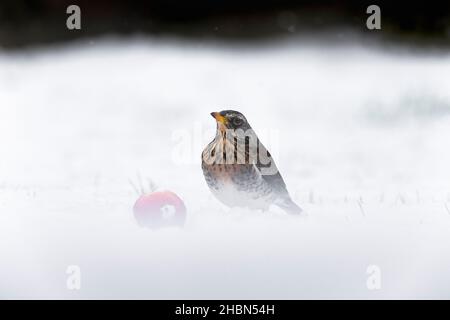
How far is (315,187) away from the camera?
204 centimetres

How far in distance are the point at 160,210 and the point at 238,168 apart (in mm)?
293

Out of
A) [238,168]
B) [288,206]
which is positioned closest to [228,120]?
[238,168]

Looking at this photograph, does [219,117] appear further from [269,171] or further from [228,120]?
[269,171]

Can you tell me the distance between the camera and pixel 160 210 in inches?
73.7

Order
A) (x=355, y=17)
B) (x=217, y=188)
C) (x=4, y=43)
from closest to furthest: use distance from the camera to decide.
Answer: (x=217, y=188) → (x=355, y=17) → (x=4, y=43)

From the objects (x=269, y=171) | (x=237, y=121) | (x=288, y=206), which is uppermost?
(x=237, y=121)

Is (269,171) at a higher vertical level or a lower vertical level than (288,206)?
higher

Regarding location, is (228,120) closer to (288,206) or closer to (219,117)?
(219,117)

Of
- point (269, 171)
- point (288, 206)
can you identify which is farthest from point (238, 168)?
point (288, 206)

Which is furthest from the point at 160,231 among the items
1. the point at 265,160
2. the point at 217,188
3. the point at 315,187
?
the point at 315,187

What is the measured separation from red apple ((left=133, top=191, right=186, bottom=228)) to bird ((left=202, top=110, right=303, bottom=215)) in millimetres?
132
